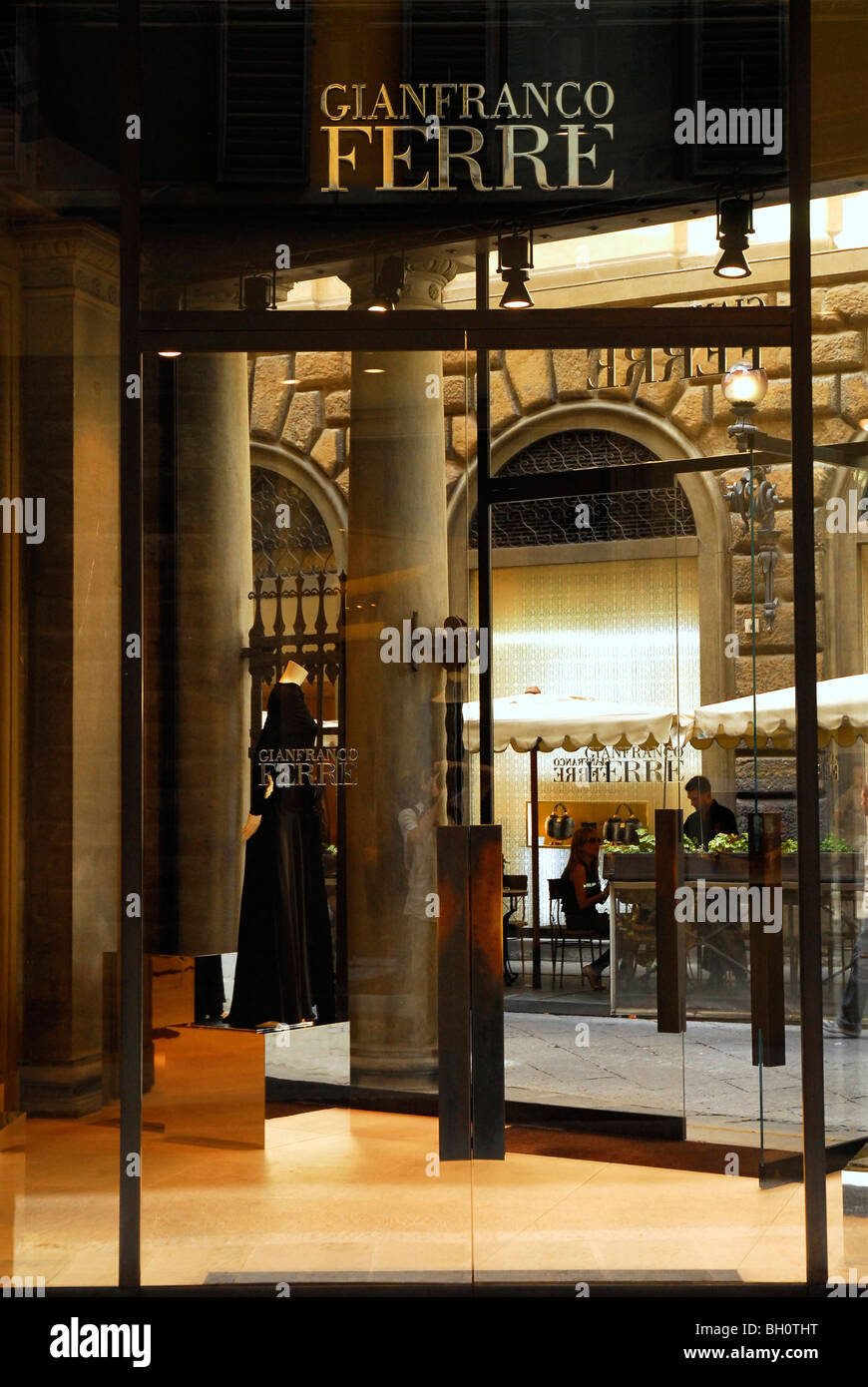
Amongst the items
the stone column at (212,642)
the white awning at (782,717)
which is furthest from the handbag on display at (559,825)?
the stone column at (212,642)

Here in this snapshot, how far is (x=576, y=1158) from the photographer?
498cm

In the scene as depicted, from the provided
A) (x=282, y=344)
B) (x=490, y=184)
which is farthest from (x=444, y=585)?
(x=490, y=184)

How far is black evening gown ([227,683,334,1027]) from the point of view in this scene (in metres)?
4.98

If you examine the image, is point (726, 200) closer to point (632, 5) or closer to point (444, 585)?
point (632, 5)

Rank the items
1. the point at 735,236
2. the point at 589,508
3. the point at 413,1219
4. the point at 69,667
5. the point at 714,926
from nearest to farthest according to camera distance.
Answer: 1. the point at 413,1219
2. the point at 735,236
3. the point at 714,926
4. the point at 589,508
5. the point at 69,667

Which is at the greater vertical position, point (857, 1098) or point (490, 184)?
point (490, 184)

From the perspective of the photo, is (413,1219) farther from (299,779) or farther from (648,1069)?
(299,779)

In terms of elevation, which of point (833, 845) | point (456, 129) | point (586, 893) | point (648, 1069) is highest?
point (456, 129)

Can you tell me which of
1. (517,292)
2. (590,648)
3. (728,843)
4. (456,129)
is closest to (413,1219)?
(728,843)

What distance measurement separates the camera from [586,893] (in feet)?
16.7

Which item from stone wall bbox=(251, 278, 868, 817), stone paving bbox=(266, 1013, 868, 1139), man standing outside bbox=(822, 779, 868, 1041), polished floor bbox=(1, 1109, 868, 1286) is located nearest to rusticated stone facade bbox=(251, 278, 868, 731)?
stone wall bbox=(251, 278, 868, 817)

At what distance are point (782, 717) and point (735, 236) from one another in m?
1.66

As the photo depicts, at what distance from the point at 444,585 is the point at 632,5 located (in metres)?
2.10

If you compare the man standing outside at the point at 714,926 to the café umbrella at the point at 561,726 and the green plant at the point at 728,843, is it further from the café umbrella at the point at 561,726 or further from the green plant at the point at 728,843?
the café umbrella at the point at 561,726
